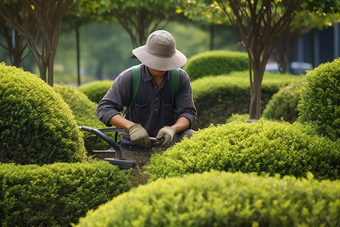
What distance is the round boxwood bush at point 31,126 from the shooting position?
12.1 feet

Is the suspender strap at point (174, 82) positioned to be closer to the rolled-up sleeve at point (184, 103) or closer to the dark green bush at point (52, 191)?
the rolled-up sleeve at point (184, 103)

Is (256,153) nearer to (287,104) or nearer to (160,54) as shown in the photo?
(160,54)

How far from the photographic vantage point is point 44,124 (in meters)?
3.77

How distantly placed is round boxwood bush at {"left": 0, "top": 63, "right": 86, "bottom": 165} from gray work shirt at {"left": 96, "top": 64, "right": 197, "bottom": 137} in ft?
2.16

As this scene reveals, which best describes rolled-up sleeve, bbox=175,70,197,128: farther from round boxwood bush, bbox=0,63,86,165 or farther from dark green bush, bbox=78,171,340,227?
dark green bush, bbox=78,171,340,227

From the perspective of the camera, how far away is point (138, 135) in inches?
160

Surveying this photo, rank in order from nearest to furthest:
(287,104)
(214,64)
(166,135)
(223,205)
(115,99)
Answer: (223,205) < (166,135) < (115,99) < (287,104) < (214,64)

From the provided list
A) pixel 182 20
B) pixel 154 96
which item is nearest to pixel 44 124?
pixel 154 96

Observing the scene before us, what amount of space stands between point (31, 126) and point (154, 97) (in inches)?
51.7

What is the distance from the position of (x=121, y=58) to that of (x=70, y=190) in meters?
32.2

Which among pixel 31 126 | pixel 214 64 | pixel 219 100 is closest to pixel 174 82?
pixel 31 126

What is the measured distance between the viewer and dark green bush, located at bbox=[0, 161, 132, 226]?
328 cm

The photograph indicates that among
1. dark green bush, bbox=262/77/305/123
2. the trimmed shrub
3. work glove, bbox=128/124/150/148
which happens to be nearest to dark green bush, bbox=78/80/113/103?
the trimmed shrub

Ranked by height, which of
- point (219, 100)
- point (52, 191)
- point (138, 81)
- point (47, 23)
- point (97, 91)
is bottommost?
point (219, 100)
